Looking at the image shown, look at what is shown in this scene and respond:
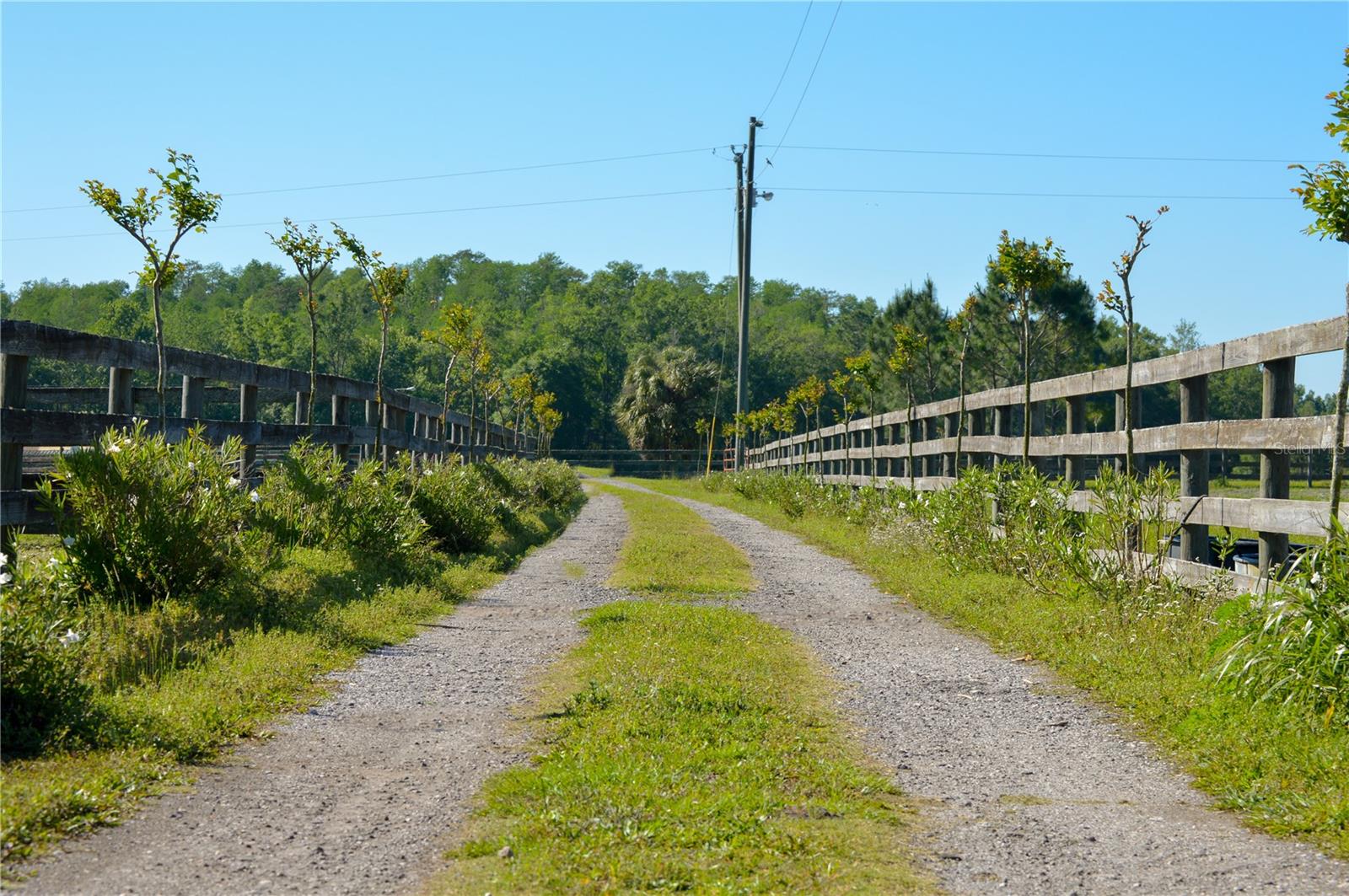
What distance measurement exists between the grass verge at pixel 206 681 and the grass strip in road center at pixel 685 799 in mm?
1315

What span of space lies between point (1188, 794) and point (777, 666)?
2.95 metres

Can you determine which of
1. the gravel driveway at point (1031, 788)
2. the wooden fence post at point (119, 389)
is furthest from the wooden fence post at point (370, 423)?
the gravel driveway at point (1031, 788)

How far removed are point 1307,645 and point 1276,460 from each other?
2.48 meters

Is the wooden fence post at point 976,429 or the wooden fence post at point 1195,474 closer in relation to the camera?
the wooden fence post at point 1195,474

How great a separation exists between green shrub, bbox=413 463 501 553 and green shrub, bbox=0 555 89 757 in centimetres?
752

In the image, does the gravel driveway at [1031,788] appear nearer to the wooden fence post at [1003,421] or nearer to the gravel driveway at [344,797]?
the gravel driveway at [344,797]

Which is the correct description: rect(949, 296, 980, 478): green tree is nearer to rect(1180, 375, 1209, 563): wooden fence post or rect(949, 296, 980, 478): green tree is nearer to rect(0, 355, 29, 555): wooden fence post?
rect(1180, 375, 1209, 563): wooden fence post

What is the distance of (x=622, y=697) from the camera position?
20.5 ft

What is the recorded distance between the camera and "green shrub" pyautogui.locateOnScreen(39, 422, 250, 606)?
7773mm

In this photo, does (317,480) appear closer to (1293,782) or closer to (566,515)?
(1293,782)

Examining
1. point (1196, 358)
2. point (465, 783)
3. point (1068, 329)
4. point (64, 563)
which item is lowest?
point (465, 783)

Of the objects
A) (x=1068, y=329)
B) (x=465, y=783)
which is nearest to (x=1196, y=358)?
(x=465, y=783)

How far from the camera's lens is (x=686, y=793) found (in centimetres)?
461

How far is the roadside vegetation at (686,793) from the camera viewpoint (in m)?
3.82
